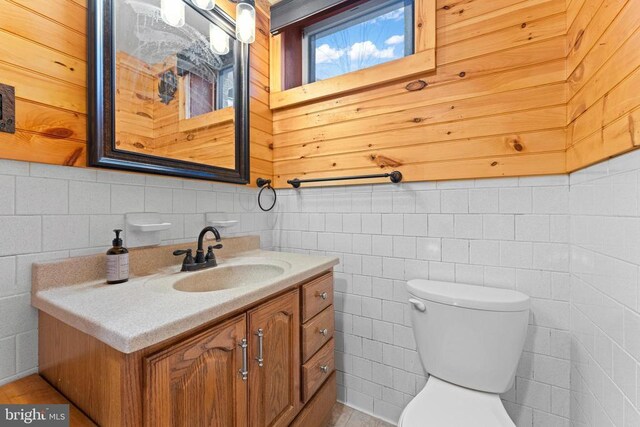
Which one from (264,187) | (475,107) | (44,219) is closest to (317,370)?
(264,187)

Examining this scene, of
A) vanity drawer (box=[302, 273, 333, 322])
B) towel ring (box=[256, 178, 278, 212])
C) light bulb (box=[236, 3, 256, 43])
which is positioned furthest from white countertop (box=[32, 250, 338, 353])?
light bulb (box=[236, 3, 256, 43])

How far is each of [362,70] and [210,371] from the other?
1.57 meters

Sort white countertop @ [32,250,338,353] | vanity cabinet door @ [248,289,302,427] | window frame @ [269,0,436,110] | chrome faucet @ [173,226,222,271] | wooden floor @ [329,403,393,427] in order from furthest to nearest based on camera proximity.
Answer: wooden floor @ [329,403,393,427] → window frame @ [269,0,436,110] → chrome faucet @ [173,226,222,271] → vanity cabinet door @ [248,289,302,427] → white countertop @ [32,250,338,353]

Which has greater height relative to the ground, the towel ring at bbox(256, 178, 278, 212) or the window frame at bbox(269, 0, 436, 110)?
the window frame at bbox(269, 0, 436, 110)

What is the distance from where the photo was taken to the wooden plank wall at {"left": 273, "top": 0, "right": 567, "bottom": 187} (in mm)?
1147

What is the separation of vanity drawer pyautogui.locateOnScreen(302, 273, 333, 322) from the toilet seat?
0.50m

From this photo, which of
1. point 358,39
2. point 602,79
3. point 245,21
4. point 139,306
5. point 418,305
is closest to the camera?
point 139,306

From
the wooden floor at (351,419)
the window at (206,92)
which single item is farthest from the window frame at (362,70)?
the wooden floor at (351,419)

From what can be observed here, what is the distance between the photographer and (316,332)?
1262mm

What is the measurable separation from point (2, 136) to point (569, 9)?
2.06 meters

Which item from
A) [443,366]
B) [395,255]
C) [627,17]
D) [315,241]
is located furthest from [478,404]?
[627,17]

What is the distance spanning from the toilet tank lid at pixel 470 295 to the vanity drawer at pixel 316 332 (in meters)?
0.43

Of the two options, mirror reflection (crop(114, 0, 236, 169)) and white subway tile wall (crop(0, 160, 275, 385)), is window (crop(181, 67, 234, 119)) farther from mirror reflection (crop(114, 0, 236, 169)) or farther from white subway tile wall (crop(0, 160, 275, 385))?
white subway tile wall (crop(0, 160, 275, 385))

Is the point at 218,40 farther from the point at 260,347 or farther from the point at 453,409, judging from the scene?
the point at 453,409
